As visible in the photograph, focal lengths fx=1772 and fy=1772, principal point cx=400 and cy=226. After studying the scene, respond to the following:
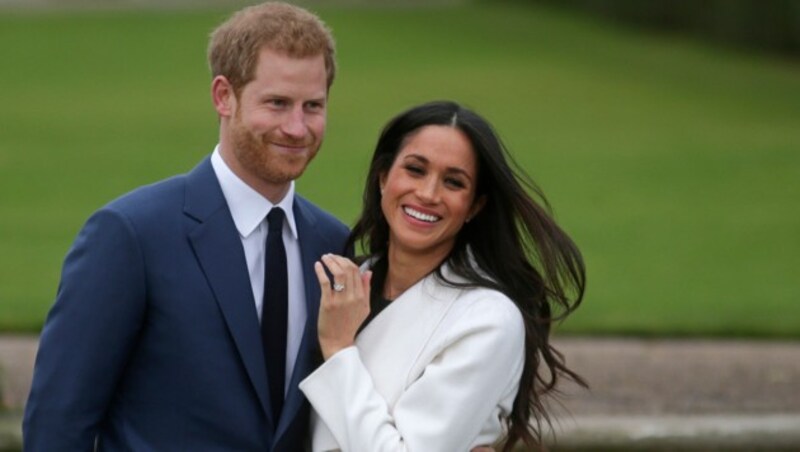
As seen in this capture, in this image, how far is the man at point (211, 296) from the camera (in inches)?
152

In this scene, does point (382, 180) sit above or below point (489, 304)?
above

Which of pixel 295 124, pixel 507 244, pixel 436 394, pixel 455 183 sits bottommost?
pixel 436 394

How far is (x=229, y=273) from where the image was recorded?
13.1ft

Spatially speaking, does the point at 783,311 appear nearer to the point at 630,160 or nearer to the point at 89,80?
the point at 630,160

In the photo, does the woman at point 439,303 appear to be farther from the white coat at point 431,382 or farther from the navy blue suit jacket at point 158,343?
the navy blue suit jacket at point 158,343

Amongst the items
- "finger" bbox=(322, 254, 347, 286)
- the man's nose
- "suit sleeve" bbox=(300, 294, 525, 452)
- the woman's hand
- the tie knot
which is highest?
the man's nose

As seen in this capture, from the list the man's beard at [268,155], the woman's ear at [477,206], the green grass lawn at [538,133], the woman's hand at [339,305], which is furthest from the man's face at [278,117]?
the green grass lawn at [538,133]

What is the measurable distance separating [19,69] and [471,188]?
22338mm

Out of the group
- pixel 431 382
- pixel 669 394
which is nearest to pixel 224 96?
pixel 431 382

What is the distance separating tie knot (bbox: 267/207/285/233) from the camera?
4078 millimetres

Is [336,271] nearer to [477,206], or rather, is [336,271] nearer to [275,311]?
[275,311]

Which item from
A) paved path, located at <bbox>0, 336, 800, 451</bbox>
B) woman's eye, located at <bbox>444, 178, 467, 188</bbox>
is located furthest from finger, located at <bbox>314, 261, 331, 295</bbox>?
paved path, located at <bbox>0, 336, 800, 451</bbox>

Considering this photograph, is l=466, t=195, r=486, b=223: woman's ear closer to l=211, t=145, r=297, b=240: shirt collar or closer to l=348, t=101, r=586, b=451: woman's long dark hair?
l=348, t=101, r=586, b=451: woman's long dark hair

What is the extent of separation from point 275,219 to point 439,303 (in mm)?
424
